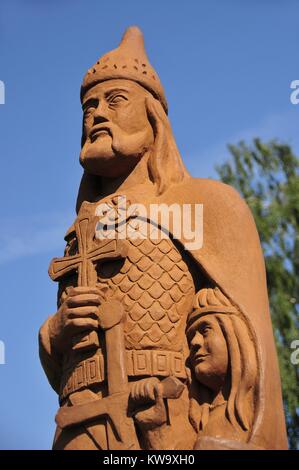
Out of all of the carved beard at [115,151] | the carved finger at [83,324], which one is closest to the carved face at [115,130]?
the carved beard at [115,151]

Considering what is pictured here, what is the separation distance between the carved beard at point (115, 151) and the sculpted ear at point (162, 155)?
94 mm

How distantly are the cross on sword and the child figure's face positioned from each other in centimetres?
73

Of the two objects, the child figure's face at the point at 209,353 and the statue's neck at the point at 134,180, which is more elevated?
the statue's neck at the point at 134,180

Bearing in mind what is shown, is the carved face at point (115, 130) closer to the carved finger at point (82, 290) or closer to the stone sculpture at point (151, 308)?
the stone sculpture at point (151, 308)

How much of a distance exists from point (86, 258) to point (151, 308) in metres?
0.70

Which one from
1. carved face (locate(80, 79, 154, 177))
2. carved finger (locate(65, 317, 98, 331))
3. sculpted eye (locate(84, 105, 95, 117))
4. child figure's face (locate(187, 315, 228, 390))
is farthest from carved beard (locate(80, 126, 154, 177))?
child figure's face (locate(187, 315, 228, 390))

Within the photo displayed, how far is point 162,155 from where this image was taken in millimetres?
7695

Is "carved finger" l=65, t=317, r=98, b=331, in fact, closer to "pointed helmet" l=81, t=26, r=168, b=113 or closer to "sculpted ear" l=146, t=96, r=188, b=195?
"sculpted ear" l=146, t=96, r=188, b=195

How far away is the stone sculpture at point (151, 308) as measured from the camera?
645cm

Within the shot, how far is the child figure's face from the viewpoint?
6.57 m

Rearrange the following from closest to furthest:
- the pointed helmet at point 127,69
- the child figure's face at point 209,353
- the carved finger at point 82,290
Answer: the child figure's face at point 209,353 < the carved finger at point 82,290 < the pointed helmet at point 127,69

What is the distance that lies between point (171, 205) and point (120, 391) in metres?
1.62

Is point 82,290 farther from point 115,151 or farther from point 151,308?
point 115,151
